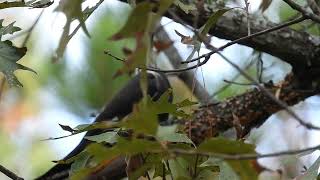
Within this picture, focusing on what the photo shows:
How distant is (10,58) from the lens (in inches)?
39.0

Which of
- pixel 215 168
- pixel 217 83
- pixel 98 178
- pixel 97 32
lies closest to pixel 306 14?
pixel 215 168

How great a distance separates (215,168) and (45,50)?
1.73 m

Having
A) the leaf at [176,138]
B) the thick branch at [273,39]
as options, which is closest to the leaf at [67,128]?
the leaf at [176,138]

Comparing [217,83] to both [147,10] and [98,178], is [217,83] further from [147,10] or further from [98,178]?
[147,10]

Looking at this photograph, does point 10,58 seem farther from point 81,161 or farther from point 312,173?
point 312,173

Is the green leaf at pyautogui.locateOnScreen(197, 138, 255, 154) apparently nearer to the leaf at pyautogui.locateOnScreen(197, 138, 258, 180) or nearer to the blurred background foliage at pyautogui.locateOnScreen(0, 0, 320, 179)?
the leaf at pyautogui.locateOnScreen(197, 138, 258, 180)

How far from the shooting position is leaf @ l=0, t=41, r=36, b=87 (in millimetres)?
978

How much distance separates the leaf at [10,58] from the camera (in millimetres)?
978

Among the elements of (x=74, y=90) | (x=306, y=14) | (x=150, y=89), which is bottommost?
(x=74, y=90)

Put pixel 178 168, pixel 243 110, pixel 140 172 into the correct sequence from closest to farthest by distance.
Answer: pixel 140 172 → pixel 178 168 → pixel 243 110

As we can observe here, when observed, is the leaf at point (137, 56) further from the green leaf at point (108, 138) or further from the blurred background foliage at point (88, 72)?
the blurred background foliage at point (88, 72)

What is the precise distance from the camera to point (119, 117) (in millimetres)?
1765

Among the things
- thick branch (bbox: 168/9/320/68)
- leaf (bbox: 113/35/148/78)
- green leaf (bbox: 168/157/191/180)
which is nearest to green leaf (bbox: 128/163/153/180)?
green leaf (bbox: 168/157/191/180)

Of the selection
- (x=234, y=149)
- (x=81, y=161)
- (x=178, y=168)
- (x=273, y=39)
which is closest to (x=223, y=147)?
(x=234, y=149)
